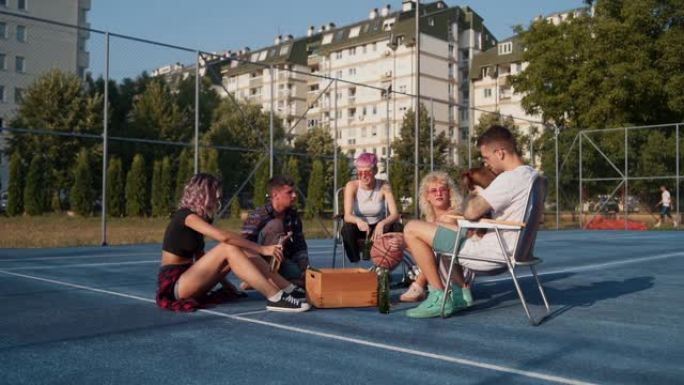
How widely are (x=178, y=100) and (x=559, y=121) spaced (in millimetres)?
19346

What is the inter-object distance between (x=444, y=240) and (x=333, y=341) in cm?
116

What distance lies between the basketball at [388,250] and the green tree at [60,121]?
16557 mm

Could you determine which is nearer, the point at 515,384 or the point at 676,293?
the point at 515,384

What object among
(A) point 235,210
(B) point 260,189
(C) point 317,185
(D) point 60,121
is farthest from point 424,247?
(D) point 60,121

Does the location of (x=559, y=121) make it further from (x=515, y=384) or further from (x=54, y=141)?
A: (x=515, y=384)

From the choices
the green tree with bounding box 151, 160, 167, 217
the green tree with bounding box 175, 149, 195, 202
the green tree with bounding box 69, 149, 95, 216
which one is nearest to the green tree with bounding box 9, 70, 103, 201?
the green tree with bounding box 69, 149, 95, 216

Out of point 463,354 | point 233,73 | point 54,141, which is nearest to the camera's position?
point 463,354

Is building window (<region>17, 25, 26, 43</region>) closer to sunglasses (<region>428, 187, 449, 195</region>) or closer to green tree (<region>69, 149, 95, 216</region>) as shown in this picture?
sunglasses (<region>428, 187, 449, 195</region>)

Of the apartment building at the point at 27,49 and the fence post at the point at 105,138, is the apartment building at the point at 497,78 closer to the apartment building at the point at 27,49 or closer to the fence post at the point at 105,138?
the apartment building at the point at 27,49

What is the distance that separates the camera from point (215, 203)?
4.60m

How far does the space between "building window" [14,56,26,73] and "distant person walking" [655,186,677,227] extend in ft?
60.2

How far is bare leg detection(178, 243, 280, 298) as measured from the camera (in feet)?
14.6

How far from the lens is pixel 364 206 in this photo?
20.1 ft

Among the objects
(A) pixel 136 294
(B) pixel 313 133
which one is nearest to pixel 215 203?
(A) pixel 136 294
